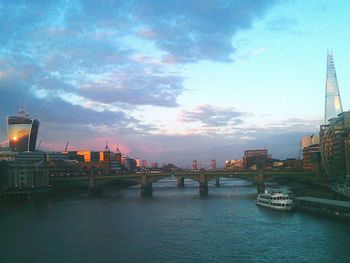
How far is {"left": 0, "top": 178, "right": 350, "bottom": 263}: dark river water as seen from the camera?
28781 millimetres

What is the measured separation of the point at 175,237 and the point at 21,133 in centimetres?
12752

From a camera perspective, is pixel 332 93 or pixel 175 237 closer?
pixel 175 237

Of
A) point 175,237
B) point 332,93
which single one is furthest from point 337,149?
point 175,237

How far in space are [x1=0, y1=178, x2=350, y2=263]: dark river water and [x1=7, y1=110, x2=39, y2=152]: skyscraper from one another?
336 ft

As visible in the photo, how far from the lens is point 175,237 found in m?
35.3

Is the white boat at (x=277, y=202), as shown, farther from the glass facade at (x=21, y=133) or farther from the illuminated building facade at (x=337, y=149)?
the glass facade at (x=21, y=133)

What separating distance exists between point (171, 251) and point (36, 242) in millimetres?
12461

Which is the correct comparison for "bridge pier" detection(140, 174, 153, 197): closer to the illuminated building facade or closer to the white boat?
the white boat

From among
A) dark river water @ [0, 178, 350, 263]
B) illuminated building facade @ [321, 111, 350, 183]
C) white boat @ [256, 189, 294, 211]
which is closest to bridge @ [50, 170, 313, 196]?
illuminated building facade @ [321, 111, 350, 183]

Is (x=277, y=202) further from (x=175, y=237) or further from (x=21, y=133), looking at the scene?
(x=21, y=133)

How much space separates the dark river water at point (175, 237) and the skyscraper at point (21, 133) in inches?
4034

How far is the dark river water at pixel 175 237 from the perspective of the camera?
94.4 ft

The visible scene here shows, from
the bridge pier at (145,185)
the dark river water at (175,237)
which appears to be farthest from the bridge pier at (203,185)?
the dark river water at (175,237)

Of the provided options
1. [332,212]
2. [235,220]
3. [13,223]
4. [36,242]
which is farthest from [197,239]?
[13,223]
